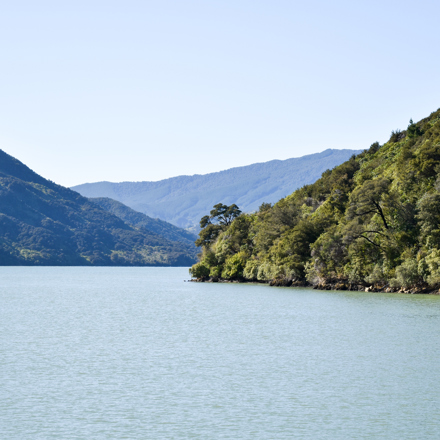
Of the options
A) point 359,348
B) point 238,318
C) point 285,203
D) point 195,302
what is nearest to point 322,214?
point 285,203

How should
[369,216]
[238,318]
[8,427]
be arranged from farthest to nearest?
[369,216]
[238,318]
[8,427]

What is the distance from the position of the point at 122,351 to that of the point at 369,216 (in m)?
59.3

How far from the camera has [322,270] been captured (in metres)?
93.2

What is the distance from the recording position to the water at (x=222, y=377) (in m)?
20.8

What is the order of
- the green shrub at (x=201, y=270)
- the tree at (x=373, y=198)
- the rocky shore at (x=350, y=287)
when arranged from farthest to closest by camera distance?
1. the green shrub at (x=201, y=270)
2. the tree at (x=373, y=198)
3. the rocky shore at (x=350, y=287)

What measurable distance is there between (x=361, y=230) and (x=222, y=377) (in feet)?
194

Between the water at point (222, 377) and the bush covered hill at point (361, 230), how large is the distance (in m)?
23.7

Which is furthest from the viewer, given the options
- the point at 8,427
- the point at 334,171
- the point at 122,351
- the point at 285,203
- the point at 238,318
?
the point at 285,203

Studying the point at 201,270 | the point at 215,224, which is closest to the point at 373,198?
the point at 201,270

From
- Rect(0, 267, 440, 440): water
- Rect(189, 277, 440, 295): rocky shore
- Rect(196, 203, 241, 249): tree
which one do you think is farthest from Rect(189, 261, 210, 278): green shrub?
Rect(0, 267, 440, 440): water

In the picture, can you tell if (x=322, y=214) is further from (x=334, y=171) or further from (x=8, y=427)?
(x=8, y=427)

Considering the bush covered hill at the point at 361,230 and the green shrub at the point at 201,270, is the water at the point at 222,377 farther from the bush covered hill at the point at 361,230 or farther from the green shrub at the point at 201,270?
the green shrub at the point at 201,270

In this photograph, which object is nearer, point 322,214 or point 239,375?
point 239,375

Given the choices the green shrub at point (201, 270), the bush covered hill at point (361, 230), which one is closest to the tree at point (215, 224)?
the green shrub at point (201, 270)
